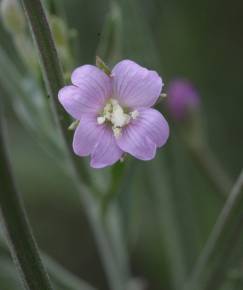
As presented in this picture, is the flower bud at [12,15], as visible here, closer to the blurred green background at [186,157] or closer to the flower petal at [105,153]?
the flower petal at [105,153]

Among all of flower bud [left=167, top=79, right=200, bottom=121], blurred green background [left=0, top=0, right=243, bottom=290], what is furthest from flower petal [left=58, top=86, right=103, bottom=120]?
blurred green background [left=0, top=0, right=243, bottom=290]

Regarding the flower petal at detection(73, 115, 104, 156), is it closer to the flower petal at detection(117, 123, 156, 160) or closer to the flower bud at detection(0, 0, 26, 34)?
the flower petal at detection(117, 123, 156, 160)

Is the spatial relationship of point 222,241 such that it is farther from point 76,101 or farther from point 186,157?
point 186,157

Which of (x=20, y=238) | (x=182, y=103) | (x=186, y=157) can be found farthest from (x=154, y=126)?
(x=186, y=157)

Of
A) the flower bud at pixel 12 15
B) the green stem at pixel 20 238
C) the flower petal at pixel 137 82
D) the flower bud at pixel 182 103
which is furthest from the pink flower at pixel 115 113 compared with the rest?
the flower bud at pixel 182 103

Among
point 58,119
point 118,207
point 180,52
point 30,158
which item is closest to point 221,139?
point 180,52

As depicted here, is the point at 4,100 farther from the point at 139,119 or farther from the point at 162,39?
the point at 139,119
